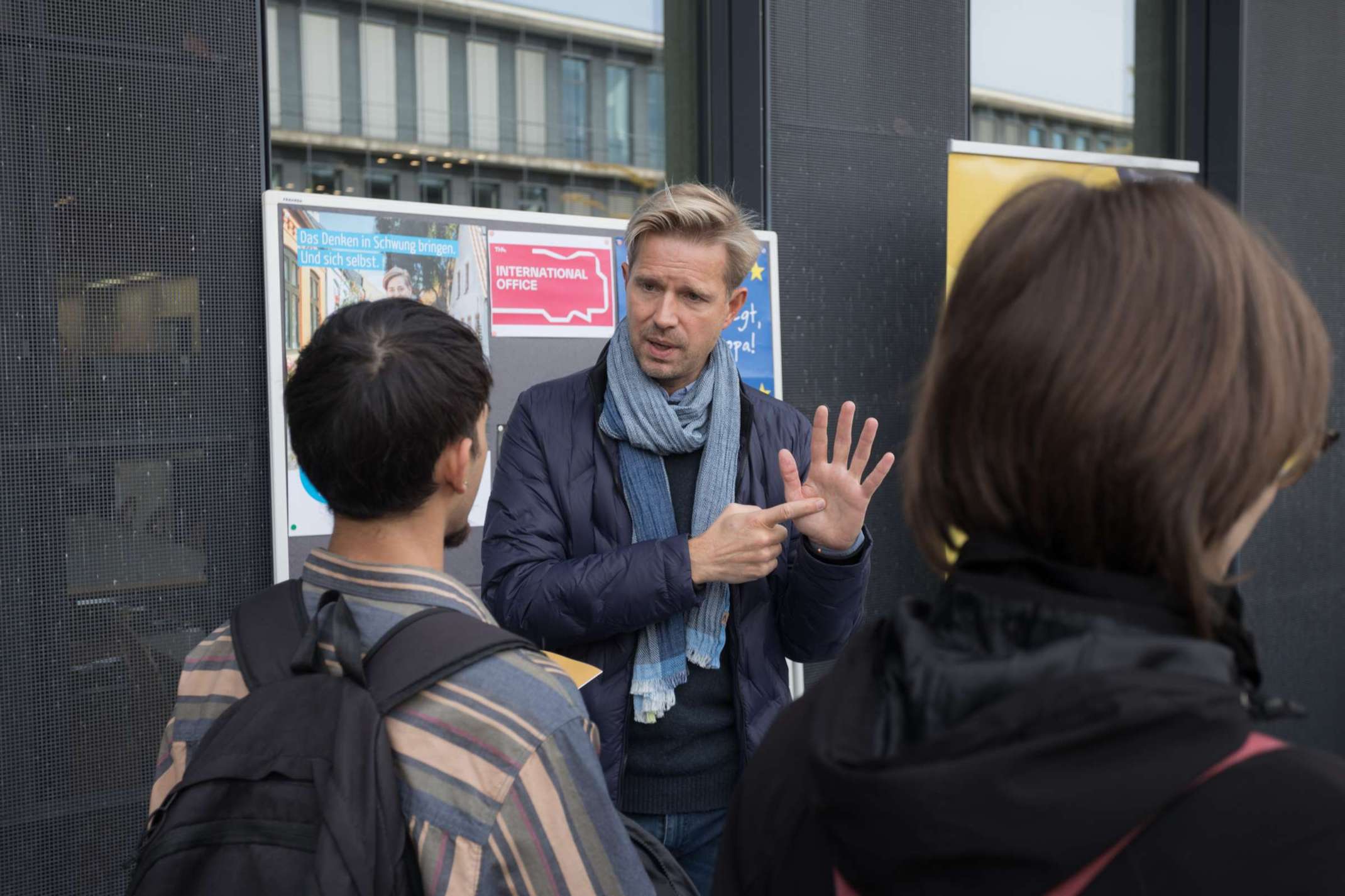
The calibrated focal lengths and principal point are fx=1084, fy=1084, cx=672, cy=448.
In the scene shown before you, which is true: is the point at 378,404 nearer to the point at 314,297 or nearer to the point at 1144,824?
the point at 1144,824

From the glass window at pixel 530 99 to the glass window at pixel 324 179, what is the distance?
63cm

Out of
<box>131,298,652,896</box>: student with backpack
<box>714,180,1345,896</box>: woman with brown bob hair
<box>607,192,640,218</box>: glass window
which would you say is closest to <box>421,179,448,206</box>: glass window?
<box>607,192,640,218</box>: glass window

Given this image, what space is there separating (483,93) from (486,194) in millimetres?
391

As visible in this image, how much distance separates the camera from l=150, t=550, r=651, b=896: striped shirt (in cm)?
105

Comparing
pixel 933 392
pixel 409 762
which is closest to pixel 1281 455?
pixel 933 392

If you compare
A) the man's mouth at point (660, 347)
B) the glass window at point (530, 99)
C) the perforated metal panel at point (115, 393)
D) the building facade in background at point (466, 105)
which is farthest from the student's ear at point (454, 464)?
the glass window at point (530, 99)

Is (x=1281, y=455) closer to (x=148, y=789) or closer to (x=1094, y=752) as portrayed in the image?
(x=1094, y=752)

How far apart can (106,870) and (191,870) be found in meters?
2.10

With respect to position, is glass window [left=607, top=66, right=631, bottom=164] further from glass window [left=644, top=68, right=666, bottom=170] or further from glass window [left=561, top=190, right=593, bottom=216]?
glass window [left=561, top=190, right=593, bottom=216]

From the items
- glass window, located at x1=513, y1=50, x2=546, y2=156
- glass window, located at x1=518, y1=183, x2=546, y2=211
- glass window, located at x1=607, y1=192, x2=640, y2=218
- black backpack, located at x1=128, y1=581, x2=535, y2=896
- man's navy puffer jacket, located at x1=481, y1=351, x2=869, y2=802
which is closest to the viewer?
black backpack, located at x1=128, y1=581, x2=535, y2=896

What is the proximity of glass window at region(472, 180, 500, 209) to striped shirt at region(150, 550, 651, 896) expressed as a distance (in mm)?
2515

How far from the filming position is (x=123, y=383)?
275 cm

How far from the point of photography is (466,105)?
3.57 m

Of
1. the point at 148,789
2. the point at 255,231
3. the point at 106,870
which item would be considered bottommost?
the point at 106,870
